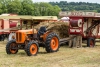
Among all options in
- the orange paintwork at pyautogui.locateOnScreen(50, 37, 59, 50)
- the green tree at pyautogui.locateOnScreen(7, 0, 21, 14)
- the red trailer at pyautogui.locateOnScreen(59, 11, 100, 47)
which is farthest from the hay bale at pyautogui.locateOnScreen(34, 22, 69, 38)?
the green tree at pyautogui.locateOnScreen(7, 0, 21, 14)

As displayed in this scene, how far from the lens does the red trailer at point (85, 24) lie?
1642cm

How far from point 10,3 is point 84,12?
241ft

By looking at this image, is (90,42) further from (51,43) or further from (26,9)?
(26,9)

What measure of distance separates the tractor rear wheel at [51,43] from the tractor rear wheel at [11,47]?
4.49 ft

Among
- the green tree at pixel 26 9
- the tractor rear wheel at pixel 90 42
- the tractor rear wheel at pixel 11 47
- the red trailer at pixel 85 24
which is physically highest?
the red trailer at pixel 85 24

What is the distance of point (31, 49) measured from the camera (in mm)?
12828

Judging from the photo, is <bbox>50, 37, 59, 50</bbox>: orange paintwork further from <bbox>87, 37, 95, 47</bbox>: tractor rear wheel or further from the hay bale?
the hay bale

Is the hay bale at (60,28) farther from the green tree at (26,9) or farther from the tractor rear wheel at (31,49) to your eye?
the green tree at (26,9)

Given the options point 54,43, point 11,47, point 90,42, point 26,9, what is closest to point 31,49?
point 11,47

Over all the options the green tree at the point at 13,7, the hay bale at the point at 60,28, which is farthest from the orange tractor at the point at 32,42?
the green tree at the point at 13,7

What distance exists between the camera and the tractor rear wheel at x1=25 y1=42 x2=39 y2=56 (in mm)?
12656

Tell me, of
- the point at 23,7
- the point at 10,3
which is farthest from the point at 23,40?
the point at 23,7

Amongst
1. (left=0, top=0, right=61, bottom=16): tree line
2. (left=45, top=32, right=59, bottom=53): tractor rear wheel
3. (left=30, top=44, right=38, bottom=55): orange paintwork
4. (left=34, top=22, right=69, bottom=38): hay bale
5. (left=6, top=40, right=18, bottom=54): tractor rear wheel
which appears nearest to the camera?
(left=30, top=44, right=38, bottom=55): orange paintwork

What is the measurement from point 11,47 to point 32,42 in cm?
114
